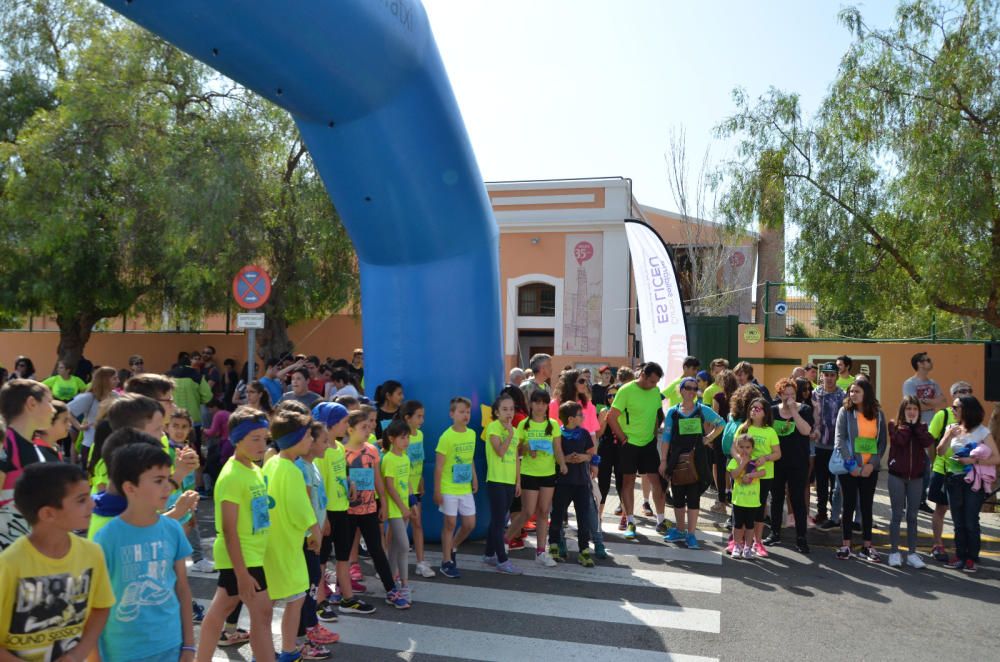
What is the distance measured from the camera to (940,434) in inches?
354

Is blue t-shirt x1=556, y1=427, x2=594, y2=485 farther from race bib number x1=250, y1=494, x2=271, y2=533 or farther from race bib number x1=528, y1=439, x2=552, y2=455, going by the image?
race bib number x1=250, y1=494, x2=271, y2=533

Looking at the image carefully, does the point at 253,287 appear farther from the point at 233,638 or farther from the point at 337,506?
the point at 233,638

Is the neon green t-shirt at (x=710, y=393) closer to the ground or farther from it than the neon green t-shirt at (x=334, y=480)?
farther from it

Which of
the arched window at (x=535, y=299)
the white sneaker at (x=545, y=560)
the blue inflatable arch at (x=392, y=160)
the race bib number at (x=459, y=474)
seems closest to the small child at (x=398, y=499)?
the race bib number at (x=459, y=474)

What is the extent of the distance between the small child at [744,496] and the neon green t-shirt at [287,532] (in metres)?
4.74

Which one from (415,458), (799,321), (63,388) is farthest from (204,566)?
(799,321)

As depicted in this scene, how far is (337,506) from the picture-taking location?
6.01 metres

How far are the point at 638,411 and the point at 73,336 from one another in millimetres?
15617

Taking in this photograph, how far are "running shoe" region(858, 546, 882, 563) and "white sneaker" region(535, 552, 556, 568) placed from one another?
10.3 ft

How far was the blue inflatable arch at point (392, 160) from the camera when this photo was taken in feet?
17.0

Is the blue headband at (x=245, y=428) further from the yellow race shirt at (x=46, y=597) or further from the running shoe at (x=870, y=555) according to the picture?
the running shoe at (x=870, y=555)

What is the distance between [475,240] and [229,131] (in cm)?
1025

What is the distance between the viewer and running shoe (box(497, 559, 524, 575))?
7281 millimetres

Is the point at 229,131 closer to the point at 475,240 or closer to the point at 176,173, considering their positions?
the point at 176,173
